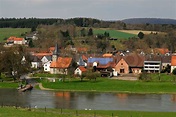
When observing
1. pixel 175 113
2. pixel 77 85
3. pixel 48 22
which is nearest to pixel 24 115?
pixel 175 113

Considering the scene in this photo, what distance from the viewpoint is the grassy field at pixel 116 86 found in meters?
51.6

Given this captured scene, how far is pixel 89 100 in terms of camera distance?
43.3 m

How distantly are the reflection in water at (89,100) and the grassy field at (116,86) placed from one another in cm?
286

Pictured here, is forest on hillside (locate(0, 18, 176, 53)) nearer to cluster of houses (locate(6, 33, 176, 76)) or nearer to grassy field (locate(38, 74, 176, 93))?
cluster of houses (locate(6, 33, 176, 76))

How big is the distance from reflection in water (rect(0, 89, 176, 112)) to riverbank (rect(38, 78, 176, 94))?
9.06 ft

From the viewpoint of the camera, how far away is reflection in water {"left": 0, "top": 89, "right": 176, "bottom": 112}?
127ft

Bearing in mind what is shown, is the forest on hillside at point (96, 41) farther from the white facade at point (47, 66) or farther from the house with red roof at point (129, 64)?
the house with red roof at point (129, 64)

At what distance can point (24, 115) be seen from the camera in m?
27.1

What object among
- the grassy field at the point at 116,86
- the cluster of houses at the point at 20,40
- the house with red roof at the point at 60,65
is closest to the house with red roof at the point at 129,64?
the house with red roof at the point at 60,65

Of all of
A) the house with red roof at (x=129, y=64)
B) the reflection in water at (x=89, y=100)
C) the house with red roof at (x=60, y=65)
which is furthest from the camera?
the house with red roof at (x=129, y=64)

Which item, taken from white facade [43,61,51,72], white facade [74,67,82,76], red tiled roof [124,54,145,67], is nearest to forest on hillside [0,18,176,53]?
white facade [43,61,51,72]

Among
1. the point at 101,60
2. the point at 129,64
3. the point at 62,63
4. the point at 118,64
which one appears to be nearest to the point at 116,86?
the point at 118,64

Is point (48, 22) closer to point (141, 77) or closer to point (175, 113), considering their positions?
point (141, 77)

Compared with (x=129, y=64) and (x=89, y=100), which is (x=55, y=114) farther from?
(x=129, y=64)
